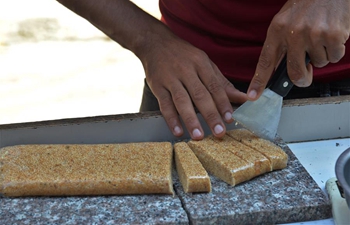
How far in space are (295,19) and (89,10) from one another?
0.94 m

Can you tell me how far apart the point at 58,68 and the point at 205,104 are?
4558mm

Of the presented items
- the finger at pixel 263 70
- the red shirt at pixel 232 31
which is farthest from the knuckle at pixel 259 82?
the red shirt at pixel 232 31

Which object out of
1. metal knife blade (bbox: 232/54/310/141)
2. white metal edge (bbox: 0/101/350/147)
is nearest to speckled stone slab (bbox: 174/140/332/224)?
metal knife blade (bbox: 232/54/310/141)

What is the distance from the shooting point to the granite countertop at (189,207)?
1429 millimetres

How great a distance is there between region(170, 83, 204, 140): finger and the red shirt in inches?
13.3

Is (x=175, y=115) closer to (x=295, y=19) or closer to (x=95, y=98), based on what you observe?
(x=295, y=19)

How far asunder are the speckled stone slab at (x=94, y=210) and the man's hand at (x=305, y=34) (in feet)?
1.86

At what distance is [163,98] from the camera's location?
6.66 ft

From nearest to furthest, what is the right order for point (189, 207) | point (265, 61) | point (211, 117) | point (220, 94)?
point (189, 207), point (265, 61), point (211, 117), point (220, 94)

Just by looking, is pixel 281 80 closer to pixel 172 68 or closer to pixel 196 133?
pixel 196 133

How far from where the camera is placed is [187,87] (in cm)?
200

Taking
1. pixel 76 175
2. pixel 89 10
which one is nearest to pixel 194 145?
pixel 76 175

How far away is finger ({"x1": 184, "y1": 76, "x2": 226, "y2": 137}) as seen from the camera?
182 cm

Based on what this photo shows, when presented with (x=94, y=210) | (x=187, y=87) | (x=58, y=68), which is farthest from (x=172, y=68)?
(x=58, y=68)
